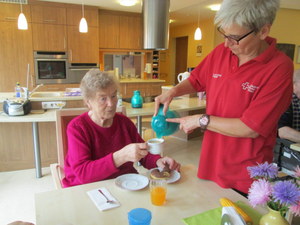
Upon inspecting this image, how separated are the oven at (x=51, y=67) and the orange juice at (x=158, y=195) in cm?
493

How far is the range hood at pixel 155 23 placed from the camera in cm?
373

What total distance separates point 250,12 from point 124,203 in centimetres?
90

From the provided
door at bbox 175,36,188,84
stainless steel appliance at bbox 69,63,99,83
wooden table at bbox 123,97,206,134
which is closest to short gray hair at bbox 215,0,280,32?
wooden table at bbox 123,97,206,134

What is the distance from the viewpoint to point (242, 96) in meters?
1.08

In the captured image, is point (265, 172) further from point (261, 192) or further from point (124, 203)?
point (124, 203)

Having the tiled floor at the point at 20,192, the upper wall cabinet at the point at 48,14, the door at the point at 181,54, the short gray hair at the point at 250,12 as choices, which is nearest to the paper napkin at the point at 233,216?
the short gray hair at the point at 250,12

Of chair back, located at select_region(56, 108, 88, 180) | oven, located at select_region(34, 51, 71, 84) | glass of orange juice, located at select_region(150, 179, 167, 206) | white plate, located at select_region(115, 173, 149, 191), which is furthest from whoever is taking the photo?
oven, located at select_region(34, 51, 71, 84)

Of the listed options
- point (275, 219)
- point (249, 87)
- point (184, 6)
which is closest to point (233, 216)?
point (275, 219)

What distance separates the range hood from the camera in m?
3.73

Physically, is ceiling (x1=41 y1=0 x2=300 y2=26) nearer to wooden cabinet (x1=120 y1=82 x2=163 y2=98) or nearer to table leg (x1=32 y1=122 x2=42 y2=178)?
wooden cabinet (x1=120 y1=82 x2=163 y2=98)

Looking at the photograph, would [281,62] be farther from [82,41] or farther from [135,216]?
[82,41]

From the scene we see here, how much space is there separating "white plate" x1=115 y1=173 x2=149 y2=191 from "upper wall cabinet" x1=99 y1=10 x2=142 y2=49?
5.15m

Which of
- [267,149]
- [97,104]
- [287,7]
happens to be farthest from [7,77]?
[287,7]

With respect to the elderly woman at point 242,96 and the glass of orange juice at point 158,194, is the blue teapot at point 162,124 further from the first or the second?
the glass of orange juice at point 158,194
